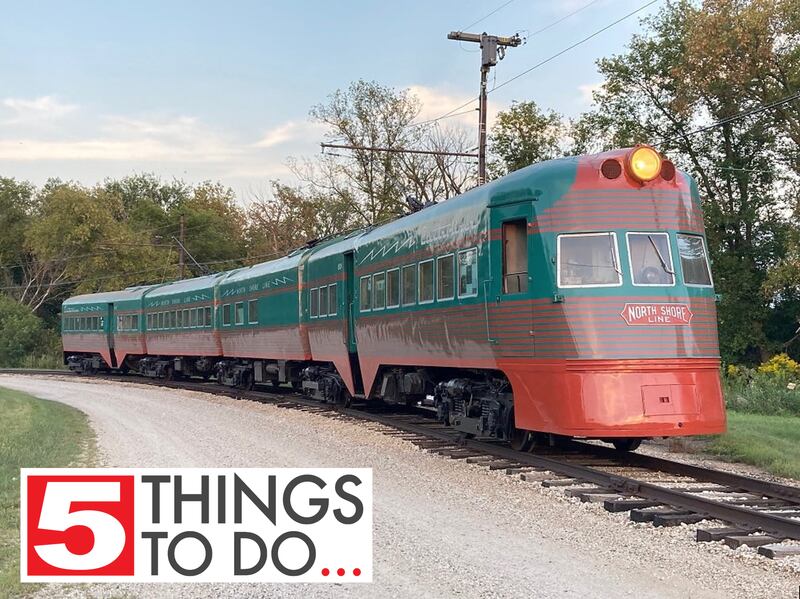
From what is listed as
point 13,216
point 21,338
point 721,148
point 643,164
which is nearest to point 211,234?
point 13,216

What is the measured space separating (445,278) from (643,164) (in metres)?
3.25

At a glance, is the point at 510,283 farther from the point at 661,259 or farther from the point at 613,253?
the point at 661,259

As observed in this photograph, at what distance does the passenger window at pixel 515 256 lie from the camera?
10.8 meters

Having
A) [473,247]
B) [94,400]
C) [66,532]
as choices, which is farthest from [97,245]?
[66,532]

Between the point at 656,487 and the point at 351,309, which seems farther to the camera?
the point at 351,309

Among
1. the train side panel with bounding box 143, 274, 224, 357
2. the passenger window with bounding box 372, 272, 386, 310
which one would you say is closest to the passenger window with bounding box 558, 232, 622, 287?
the passenger window with bounding box 372, 272, 386, 310

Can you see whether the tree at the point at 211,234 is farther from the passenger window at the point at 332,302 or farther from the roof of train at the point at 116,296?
the passenger window at the point at 332,302

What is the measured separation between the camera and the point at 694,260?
35.4 ft

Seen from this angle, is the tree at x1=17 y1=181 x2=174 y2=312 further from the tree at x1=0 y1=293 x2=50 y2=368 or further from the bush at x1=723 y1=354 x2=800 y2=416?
the bush at x1=723 y1=354 x2=800 y2=416

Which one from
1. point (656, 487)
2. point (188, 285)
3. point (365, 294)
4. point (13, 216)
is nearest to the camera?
point (656, 487)

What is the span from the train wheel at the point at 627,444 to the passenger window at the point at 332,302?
7.19m

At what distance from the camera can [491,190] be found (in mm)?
11523

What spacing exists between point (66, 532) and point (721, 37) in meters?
26.5

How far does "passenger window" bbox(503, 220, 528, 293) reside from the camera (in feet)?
35.6
